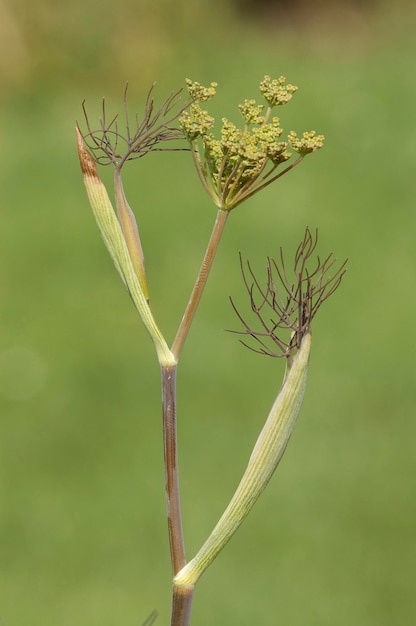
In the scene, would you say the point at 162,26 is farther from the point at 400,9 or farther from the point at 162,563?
the point at 162,563

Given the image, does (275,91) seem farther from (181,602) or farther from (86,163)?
(181,602)

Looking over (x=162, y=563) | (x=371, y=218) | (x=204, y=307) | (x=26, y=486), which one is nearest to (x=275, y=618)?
(x=162, y=563)

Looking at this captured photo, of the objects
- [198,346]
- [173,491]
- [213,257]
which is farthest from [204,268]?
[198,346]

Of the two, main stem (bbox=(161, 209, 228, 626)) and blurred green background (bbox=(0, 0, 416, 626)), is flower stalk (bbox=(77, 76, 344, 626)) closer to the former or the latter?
main stem (bbox=(161, 209, 228, 626))

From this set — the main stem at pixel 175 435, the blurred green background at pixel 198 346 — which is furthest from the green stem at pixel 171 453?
the blurred green background at pixel 198 346

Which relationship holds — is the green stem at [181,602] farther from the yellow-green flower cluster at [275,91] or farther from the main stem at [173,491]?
the yellow-green flower cluster at [275,91]
